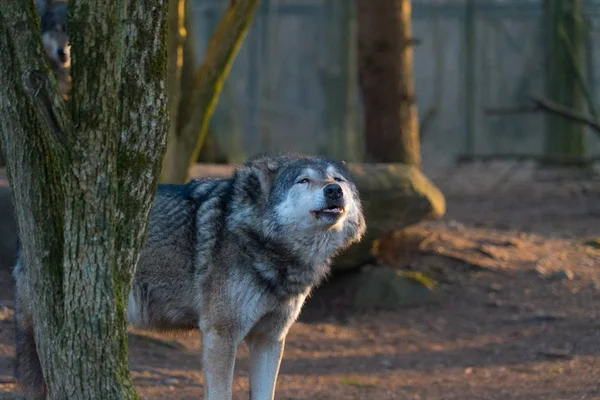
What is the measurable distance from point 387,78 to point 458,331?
12.8ft

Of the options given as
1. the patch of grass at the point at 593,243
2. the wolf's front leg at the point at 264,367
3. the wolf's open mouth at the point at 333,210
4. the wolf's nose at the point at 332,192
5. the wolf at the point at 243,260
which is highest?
the wolf's nose at the point at 332,192

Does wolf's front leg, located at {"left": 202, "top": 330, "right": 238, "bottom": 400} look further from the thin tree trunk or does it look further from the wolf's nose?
the thin tree trunk

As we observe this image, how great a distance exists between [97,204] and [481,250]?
622 cm

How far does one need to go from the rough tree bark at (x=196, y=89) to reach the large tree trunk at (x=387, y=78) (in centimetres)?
347

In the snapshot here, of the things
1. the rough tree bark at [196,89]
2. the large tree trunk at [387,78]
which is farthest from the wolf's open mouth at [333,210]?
the large tree trunk at [387,78]

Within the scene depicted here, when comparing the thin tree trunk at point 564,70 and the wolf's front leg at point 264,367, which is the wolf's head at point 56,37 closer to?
the wolf's front leg at point 264,367

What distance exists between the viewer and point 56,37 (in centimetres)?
732

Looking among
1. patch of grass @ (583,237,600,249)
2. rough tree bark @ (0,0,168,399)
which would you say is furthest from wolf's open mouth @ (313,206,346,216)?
patch of grass @ (583,237,600,249)

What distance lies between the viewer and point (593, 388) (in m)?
5.52

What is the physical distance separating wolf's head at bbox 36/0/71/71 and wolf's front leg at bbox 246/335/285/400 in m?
3.43

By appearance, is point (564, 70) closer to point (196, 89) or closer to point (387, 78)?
point (387, 78)

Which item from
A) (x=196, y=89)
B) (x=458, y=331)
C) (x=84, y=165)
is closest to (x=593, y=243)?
(x=458, y=331)

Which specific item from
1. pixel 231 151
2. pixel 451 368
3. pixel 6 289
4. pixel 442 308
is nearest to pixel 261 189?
pixel 451 368

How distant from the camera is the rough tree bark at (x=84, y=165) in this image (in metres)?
3.32
